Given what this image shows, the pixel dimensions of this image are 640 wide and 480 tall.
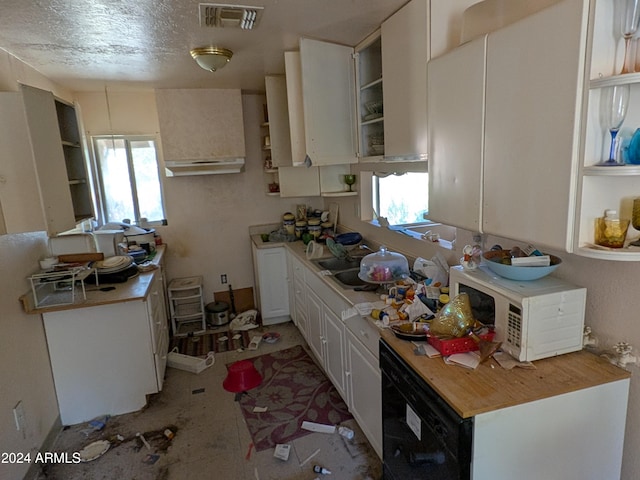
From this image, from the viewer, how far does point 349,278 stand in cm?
271

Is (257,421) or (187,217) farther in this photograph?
(187,217)

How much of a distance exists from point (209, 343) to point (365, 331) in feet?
7.22

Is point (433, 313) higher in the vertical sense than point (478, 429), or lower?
higher

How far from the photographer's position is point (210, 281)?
14.2 feet

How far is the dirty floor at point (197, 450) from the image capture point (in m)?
2.09

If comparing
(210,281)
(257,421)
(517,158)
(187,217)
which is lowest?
(257,421)

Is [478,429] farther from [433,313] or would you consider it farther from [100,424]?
[100,424]

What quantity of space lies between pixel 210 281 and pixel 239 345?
3.40ft

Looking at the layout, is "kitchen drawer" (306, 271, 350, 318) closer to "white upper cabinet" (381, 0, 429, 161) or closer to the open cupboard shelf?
"white upper cabinet" (381, 0, 429, 161)

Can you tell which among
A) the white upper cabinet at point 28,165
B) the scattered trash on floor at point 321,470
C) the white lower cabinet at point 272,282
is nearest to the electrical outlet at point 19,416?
the white upper cabinet at point 28,165

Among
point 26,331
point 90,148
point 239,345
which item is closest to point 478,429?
point 26,331

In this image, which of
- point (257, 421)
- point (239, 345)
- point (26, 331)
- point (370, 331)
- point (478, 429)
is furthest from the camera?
point (239, 345)

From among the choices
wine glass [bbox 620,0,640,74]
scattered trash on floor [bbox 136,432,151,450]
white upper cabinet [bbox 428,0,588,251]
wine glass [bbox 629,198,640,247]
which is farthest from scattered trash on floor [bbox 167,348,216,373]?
wine glass [bbox 620,0,640,74]

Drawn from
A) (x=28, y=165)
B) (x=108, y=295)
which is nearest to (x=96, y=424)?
(x=108, y=295)
